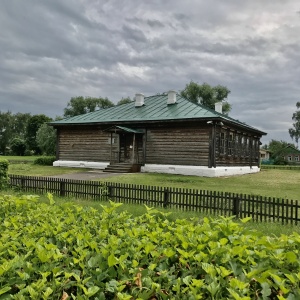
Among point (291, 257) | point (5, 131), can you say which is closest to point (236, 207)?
point (291, 257)

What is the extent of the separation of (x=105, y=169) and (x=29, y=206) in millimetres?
21116

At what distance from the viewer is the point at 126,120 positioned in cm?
2680

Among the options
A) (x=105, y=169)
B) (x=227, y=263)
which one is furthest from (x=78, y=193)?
(x=105, y=169)

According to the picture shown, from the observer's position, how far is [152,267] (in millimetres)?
2289

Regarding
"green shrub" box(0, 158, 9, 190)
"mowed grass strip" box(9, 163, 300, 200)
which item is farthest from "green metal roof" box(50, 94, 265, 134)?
"green shrub" box(0, 158, 9, 190)

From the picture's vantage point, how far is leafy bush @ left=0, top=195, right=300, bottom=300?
2.05 meters

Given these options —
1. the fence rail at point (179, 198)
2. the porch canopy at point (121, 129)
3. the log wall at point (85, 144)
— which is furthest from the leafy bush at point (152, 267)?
the log wall at point (85, 144)

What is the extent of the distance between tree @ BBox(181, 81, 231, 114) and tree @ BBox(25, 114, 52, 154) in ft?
132

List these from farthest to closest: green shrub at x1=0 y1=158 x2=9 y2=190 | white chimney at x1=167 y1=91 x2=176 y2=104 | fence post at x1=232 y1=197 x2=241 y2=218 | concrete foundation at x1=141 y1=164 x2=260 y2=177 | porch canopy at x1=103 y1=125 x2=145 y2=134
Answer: white chimney at x1=167 y1=91 x2=176 y2=104 < porch canopy at x1=103 y1=125 x2=145 y2=134 < concrete foundation at x1=141 y1=164 x2=260 y2=177 < green shrub at x1=0 y1=158 x2=9 y2=190 < fence post at x1=232 y1=197 x2=241 y2=218

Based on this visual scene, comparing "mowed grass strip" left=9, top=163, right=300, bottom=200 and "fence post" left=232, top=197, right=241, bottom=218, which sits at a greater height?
"fence post" left=232, top=197, right=241, bottom=218

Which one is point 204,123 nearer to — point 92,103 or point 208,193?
point 208,193

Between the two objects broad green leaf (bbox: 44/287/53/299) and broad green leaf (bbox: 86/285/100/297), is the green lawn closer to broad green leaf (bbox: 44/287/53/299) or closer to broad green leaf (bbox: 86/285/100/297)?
broad green leaf (bbox: 86/285/100/297)

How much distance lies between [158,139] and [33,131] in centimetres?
6193

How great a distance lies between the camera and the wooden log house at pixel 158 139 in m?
23.7
